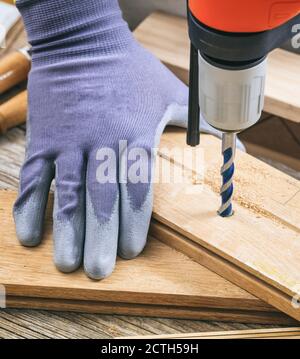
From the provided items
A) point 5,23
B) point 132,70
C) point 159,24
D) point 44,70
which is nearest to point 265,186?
point 132,70

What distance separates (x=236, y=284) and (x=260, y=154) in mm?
433

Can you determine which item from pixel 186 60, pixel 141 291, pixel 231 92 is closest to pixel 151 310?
pixel 141 291

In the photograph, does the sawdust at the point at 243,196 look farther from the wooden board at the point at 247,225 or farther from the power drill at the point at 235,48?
the power drill at the point at 235,48

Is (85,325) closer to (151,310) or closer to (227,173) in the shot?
(151,310)

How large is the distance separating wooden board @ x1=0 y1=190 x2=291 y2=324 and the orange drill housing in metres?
0.36

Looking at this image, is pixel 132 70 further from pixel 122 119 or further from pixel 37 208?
pixel 37 208

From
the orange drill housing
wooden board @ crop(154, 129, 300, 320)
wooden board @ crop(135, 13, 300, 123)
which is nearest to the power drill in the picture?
the orange drill housing

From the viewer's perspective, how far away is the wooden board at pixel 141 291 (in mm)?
889

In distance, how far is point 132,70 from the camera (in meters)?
1.02

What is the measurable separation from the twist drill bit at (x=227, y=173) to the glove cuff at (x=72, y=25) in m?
0.28

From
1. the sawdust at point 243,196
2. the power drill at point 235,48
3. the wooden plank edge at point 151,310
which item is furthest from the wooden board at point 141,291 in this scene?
the power drill at point 235,48
